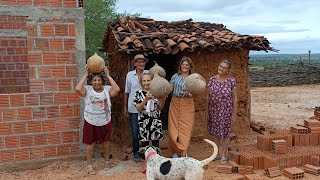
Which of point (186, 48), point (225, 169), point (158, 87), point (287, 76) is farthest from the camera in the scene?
point (287, 76)

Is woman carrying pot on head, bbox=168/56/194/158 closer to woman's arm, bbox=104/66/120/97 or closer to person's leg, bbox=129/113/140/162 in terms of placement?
person's leg, bbox=129/113/140/162

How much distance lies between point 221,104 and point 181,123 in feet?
2.51

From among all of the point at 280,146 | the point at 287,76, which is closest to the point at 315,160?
the point at 280,146

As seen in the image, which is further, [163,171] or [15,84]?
[15,84]

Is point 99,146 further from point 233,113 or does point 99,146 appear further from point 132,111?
point 233,113

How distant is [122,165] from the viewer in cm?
587

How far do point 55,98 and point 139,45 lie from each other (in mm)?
1776

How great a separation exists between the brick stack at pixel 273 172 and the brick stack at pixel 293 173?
3.7 inches

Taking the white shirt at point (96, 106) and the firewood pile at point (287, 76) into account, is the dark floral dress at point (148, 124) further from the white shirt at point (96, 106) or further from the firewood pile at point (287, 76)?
the firewood pile at point (287, 76)

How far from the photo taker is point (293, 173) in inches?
202

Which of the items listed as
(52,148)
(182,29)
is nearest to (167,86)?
(52,148)

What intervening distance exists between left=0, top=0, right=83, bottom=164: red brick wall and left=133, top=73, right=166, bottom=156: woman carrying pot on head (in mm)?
1206

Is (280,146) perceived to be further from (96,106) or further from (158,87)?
(96,106)

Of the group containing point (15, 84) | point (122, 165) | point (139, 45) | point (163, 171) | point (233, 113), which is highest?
point (139, 45)
